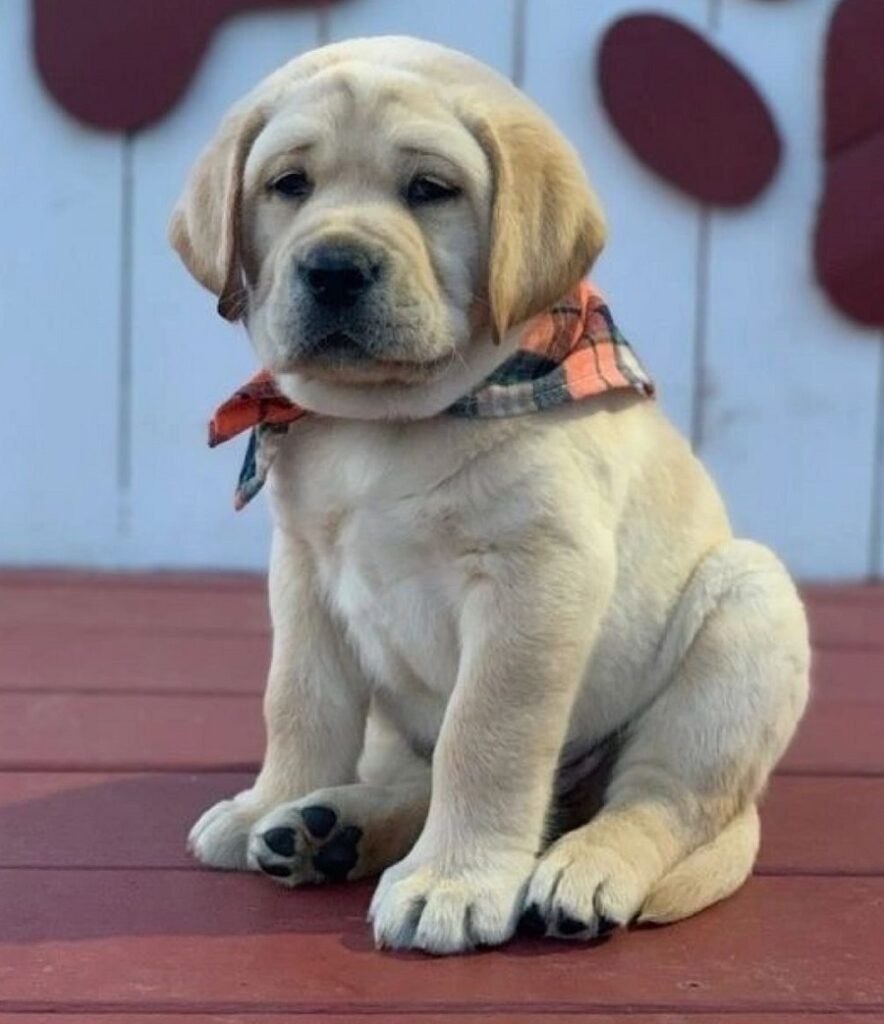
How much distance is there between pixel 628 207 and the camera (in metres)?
3.21

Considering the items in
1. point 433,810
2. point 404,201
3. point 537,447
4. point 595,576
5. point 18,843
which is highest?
point 404,201

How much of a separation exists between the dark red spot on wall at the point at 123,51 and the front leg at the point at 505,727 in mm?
1760

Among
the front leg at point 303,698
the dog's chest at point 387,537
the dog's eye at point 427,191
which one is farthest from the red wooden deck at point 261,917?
the dog's eye at point 427,191

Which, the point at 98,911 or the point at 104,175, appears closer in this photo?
the point at 98,911

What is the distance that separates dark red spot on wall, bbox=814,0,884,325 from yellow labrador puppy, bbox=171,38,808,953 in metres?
1.47

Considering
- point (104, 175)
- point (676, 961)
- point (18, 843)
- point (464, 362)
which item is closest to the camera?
point (676, 961)

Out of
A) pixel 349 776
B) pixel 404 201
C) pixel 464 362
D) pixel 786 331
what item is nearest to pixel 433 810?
pixel 349 776

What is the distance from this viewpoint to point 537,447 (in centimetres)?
167

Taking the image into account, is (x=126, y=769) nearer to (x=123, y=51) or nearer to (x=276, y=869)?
(x=276, y=869)

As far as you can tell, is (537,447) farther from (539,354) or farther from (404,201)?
(404,201)

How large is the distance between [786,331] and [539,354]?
162 cm

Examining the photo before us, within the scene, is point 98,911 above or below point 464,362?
below

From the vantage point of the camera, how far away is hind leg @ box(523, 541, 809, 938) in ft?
5.54

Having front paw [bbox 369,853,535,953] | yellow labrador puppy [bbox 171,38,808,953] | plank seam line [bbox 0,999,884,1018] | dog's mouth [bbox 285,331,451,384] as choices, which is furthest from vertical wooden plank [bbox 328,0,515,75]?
plank seam line [bbox 0,999,884,1018]
